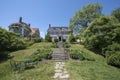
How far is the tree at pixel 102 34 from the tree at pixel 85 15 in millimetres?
12532

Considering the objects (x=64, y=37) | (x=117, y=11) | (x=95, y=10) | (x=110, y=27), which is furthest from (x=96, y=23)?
(x=64, y=37)

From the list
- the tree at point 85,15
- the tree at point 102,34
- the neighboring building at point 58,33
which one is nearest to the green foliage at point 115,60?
the tree at point 102,34

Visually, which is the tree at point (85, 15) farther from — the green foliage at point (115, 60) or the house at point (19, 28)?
Result: the green foliage at point (115, 60)

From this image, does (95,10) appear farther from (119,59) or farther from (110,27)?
(119,59)

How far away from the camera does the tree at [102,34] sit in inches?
960

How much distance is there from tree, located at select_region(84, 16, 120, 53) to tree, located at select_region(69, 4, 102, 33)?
12532mm

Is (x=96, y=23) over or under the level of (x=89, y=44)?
over

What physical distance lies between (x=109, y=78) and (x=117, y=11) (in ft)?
121

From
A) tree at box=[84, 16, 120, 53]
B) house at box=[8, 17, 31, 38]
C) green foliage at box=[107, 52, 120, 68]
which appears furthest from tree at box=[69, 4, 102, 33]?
green foliage at box=[107, 52, 120, 68]

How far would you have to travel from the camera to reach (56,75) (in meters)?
10.7

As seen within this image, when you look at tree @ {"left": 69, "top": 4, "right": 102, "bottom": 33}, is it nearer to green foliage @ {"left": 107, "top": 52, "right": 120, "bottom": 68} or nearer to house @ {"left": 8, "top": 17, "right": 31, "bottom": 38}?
house @ {"left": 8, "top": 17, "right": 31, "bottom": 38}

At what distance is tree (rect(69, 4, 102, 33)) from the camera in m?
39.0

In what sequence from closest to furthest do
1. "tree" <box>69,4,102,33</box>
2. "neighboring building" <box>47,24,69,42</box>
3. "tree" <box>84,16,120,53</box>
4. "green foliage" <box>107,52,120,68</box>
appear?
"green foliage" <box>107,52,120,68</box> → "tree" <box>84,16,120,53</box> → "tree" <box>69,4,102,33</box> → "neighboring building" <box>47,24,69,42</box>

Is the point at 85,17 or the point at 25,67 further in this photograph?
the point at 85,17
